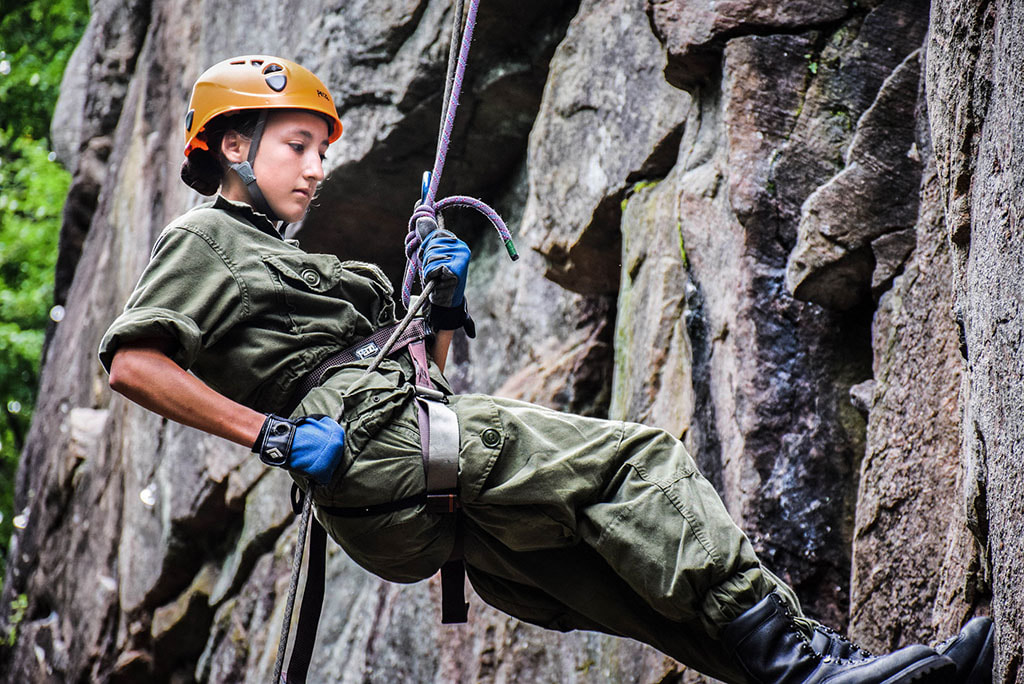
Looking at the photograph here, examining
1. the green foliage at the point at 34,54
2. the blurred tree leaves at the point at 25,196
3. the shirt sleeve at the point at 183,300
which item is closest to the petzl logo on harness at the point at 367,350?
the shirt sleeve at the point at 183,300

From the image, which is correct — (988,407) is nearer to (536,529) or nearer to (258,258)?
(536,529)

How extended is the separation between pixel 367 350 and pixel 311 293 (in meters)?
0.24

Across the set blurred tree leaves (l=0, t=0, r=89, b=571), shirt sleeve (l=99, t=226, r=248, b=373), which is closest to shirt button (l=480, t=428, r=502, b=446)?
shirt sleeve (l=99, t=226, r=248, b=373)

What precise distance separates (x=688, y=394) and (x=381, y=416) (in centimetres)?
210

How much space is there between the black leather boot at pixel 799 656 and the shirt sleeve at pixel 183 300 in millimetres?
1611

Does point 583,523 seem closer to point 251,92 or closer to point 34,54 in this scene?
point 251,92

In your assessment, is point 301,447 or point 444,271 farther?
point 444,271

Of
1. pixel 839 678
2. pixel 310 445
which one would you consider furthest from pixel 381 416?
pixel 839 678

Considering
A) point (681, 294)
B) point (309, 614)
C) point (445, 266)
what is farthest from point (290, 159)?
point (681, 294)

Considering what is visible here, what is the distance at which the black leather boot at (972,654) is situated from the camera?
273cm

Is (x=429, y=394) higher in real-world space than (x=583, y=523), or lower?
higher

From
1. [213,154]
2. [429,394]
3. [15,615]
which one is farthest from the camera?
[15,615]

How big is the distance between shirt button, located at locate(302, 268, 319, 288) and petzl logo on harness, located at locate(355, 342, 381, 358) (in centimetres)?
23

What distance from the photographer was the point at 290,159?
3.59 meters
